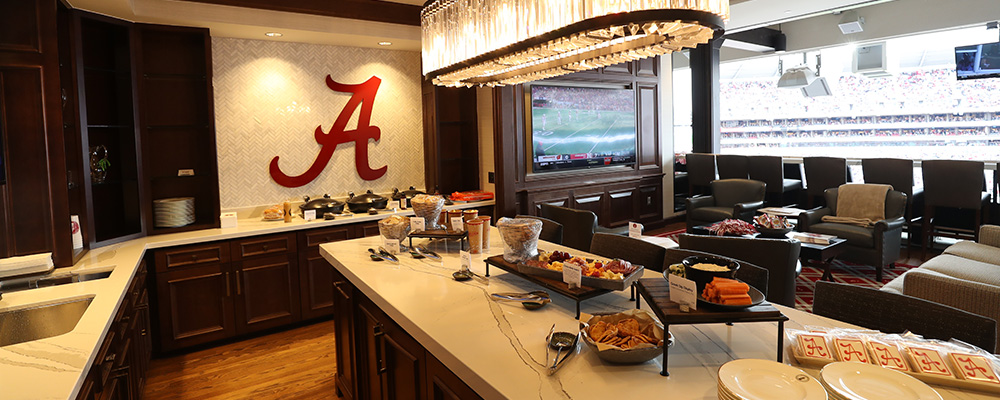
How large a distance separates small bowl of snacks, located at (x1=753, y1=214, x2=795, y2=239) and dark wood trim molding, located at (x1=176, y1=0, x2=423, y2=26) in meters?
3.48

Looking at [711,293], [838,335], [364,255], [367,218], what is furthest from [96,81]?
[838,335]

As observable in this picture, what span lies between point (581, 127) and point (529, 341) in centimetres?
483

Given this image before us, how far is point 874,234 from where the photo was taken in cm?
503

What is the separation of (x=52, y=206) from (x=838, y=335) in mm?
3504

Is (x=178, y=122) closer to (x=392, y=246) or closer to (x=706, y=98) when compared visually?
(x=392, y=246)

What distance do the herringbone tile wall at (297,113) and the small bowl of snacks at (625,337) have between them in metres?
3.69

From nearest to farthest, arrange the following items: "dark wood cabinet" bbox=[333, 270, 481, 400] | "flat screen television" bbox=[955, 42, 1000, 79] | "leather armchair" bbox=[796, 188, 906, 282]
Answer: "dark wood cabinet" bbox=[333, 270, 481, 400] < "leather armchair" bbox=[796, 188, 906, 282] < "flat screen television" bbox=[955, 42, 1000, 79]

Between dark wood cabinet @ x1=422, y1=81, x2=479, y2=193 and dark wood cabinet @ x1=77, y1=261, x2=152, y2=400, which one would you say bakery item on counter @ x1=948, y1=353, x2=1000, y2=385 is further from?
dark wood cabinet @ x1=422, y1=81, x2=479, y2=193

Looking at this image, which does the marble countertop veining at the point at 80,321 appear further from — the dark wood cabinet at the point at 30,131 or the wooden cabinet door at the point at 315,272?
the dark wood cabinet at the point at 30,131

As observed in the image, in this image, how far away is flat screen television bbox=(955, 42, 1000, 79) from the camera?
6.60 metres

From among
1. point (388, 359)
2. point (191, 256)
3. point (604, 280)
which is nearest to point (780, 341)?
point (604, 280)

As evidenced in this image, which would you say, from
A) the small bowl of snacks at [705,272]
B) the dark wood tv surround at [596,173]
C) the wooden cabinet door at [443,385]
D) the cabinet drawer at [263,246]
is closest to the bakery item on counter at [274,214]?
the cabinet drawer at [263,246]

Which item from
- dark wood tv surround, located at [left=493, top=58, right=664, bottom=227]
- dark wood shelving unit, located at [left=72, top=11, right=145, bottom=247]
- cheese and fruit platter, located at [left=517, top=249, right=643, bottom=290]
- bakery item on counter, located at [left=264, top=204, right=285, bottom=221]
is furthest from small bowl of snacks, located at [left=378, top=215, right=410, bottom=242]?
dark wood tv surround, located at [left=493, top=58, right=664, bottom=227]

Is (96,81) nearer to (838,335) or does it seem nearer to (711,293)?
(711,293)
